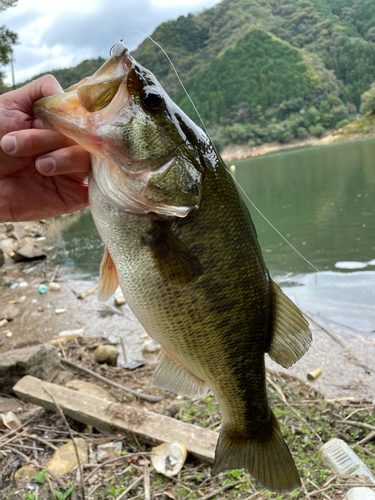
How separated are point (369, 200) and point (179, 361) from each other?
12758mm

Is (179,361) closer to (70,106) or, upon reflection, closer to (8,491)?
(70,106)

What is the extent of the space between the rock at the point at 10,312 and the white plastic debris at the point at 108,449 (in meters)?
4.80

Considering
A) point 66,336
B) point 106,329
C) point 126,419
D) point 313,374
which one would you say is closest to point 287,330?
point 126,419

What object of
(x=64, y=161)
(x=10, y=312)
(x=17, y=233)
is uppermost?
(x=64, y=161)

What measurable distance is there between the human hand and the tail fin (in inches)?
54.7

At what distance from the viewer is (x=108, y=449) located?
3.04 meters

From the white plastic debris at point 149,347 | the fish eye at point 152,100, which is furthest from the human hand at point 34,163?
the white plastic debris at point 149,347

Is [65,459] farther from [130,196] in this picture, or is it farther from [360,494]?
[130,196]

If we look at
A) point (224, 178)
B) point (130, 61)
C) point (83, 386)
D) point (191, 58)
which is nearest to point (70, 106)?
point (130, 61)

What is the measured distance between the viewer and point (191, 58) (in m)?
36.5

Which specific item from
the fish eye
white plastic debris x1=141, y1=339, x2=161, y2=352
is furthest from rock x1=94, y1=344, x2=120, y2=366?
the fish eye

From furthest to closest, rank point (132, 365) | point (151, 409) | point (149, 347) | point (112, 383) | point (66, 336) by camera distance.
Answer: point (66, 336) < point (149, 347) < point (132, 365) < point (112, 383) < point (151, 409)

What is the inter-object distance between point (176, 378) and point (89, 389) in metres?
2.67

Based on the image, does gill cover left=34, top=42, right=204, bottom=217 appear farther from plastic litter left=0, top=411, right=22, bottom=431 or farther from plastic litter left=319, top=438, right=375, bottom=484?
plastic litter left=0, top=411, right=22, bottom=431
